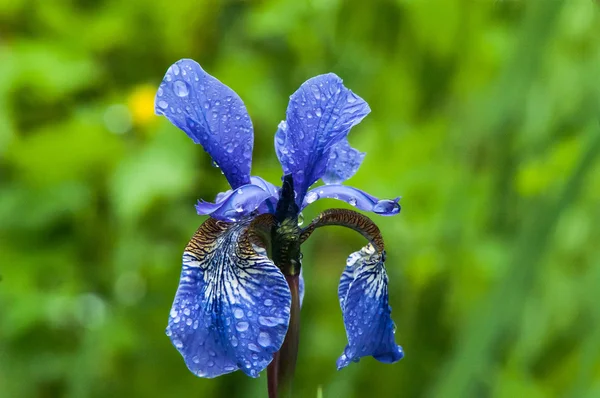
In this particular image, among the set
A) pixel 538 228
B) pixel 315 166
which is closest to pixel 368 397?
pixel 538 228

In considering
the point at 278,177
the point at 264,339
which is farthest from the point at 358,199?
the point at 278,177

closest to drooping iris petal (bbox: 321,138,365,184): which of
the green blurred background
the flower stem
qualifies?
the flower stem

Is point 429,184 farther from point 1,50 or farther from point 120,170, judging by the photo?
point 1,50

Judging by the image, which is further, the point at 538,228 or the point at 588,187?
the point at 588,187

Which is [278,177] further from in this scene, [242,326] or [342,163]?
[242,326]

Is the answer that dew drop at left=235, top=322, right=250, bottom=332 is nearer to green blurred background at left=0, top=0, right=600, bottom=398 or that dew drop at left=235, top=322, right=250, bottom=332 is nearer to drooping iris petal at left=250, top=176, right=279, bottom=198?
drooping iris petal at left=250, top=176, right=279, bottom=198

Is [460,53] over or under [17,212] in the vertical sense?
over

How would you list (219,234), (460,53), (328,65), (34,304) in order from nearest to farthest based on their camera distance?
1. (219,234)
2. (328,65)
3. (34,304)
4. (460,53)
